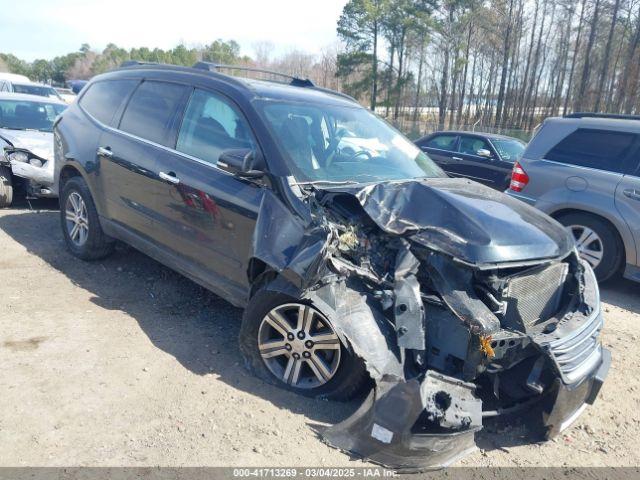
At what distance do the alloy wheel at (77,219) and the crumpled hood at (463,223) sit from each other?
331 centimetres

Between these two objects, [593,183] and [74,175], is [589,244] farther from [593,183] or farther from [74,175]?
[74,175]

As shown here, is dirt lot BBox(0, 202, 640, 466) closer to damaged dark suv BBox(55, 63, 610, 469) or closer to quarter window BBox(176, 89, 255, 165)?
damaged dark suv BBox(55, 63, 610, 469)

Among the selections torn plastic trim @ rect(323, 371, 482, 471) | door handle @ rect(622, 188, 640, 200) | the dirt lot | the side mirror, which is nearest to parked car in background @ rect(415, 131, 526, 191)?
door handle @ rect(622, 188, 640, 200)

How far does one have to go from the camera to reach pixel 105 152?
4820mm

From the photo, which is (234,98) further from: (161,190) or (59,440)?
(59,440)

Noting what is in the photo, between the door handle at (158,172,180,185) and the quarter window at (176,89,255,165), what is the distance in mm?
214

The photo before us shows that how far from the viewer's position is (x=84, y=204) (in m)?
5.18

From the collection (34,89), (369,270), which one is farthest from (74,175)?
(34,89)

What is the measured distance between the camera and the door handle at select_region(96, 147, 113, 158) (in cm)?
477

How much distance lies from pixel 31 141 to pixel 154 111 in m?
3.99

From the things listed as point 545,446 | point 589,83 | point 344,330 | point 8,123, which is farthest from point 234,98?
point 589,83

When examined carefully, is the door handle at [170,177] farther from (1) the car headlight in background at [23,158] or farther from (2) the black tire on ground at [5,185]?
(2) the black tire on ground at [5,185]

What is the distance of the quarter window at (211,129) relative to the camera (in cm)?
377

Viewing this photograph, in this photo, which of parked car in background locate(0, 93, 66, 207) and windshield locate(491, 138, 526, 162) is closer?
parked car in background locate(0, 93, 66, 207)
